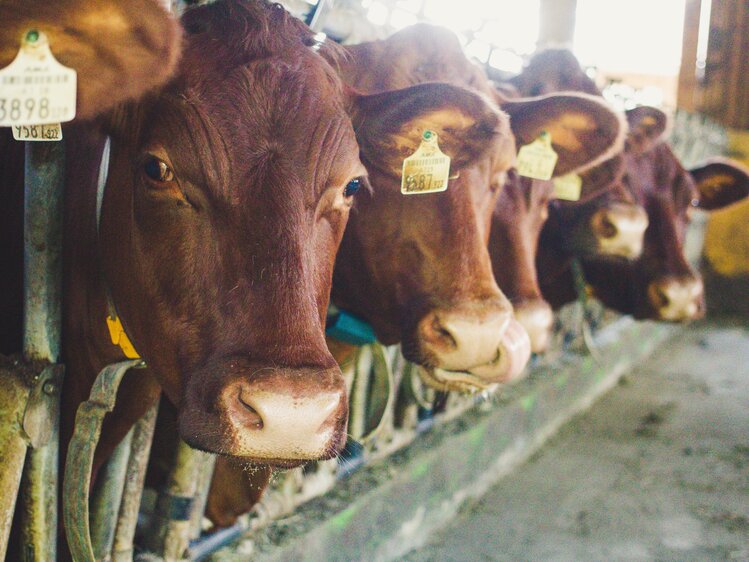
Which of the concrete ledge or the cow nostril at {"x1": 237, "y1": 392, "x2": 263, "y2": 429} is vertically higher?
the cow nostril at {"x1": 237, "y1": 392, "x2": 263, "y2": 429}

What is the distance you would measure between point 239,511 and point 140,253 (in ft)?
4.30

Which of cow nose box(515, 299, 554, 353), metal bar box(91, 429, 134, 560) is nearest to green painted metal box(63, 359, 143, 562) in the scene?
metal bar box(91, 429, 134, 560)

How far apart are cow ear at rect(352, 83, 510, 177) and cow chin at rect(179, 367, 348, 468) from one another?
2.76ft

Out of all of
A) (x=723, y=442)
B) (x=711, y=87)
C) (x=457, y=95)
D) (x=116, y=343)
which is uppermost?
(x=457, y=95)

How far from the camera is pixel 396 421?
3826 millimetres

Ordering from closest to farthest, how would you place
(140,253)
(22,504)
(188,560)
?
(140,253) → (22,504) → (188,560)

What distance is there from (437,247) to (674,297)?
6.65 feet

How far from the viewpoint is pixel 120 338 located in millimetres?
1796

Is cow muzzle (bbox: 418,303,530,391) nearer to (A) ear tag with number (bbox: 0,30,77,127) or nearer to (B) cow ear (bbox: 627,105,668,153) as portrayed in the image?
(A) ear tag with number (bbox: 0,30,77,127)

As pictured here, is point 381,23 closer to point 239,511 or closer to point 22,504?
point 239,511

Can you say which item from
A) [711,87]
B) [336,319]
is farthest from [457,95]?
[711,87]

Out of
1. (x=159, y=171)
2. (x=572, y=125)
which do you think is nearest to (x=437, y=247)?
(x=572, y=125)

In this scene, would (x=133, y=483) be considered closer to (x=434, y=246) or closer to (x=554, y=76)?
(x=434, y=246)

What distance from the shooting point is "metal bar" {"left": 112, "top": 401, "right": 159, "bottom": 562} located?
7.02 ft
